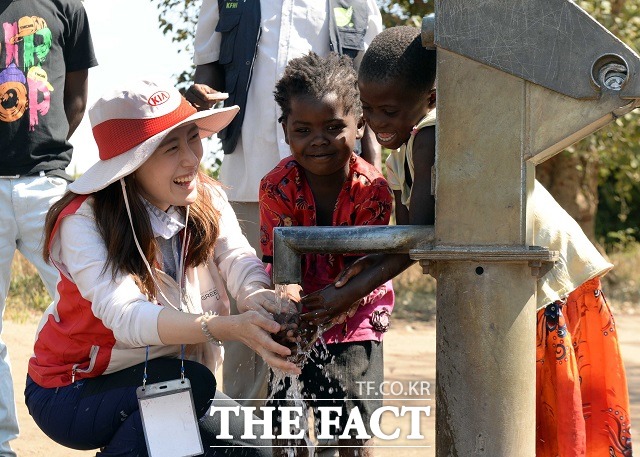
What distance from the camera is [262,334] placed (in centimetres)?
236

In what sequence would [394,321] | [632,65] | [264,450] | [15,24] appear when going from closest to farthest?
[632,65], [264,450], [15,24], [394,321]

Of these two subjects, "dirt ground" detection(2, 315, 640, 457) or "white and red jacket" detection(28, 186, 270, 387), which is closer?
"white and red jacket" detection(28, 186, 270, 387)

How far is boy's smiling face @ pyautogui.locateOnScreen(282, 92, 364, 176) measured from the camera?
2889mm

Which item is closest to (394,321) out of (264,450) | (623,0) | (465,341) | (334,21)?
(623,0)

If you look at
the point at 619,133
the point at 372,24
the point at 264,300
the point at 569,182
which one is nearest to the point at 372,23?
the point at 372,24

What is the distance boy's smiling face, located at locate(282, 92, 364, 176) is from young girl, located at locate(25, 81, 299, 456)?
0.93 feet

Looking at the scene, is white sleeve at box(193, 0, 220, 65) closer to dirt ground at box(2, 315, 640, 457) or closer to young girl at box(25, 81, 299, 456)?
young girl at box(25, 81, 299, 456)

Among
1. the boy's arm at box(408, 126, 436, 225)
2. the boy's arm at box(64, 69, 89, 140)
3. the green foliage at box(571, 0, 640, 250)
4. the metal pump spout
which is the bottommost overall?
the metal pump spout

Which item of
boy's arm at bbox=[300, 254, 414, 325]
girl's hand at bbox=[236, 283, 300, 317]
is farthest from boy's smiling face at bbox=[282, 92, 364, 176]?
boy's arm at bbox=[300, 254, 414, 325]

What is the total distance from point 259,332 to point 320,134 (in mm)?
741

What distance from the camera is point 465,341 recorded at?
1.84m

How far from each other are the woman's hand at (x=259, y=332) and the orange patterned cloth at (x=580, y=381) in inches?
24.4

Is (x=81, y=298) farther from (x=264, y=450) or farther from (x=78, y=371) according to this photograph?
(x=264, y=450)

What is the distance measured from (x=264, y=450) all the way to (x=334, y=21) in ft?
5.14
